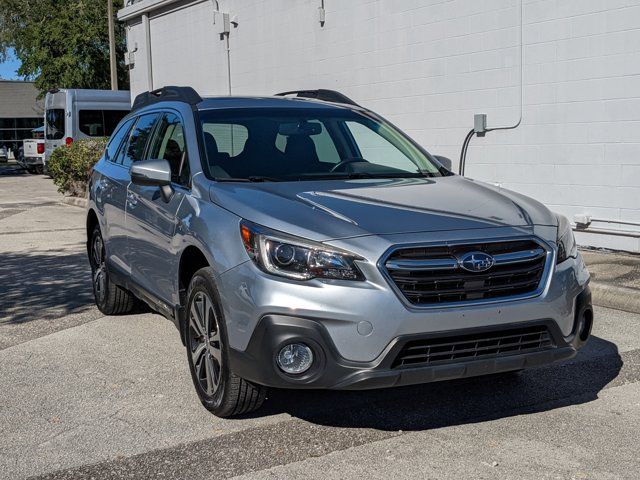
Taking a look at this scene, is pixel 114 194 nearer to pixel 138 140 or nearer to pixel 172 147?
pixel 138 140

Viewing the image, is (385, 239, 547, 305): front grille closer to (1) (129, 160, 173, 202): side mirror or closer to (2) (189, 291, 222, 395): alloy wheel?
(2) (189, 291, 222, 395): alloy wheel

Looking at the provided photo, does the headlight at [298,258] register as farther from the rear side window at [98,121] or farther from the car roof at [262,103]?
the rear side window at [98,121]

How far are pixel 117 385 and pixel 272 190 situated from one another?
1.70 meters

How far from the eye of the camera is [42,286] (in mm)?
8922

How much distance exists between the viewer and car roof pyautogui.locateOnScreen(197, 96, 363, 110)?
5.88 meters

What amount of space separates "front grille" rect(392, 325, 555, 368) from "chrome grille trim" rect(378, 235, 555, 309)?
6.3 inches

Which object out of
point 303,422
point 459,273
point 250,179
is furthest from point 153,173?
point 459,273

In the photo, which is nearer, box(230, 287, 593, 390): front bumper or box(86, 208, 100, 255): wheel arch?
box(230, 287, 593, 390): front bumper

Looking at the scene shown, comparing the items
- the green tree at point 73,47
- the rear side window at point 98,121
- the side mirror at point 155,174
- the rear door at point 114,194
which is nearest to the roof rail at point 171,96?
the rear door at point 114,194

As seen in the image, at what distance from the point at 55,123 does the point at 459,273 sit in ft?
79.9

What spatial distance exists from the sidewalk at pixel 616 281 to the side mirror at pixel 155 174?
4.21 metres

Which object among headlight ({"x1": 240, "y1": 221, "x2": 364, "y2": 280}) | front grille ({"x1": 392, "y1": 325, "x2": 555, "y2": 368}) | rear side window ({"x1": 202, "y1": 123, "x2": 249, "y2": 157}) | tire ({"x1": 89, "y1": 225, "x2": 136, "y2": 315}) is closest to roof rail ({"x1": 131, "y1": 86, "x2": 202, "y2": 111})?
rear side window ({"x1": 202, "y1": 123, "x2": 249, "y2": 157})

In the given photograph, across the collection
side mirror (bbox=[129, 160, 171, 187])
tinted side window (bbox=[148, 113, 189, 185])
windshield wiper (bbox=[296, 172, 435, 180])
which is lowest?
windshield wiper (bbox=[296, 172, 435, 180])

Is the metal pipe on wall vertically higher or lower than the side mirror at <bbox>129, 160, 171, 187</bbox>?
higher
